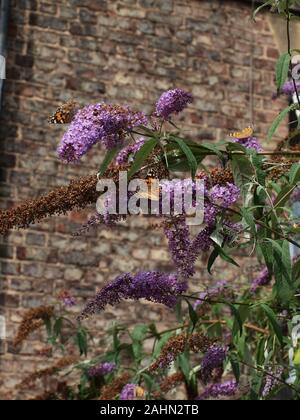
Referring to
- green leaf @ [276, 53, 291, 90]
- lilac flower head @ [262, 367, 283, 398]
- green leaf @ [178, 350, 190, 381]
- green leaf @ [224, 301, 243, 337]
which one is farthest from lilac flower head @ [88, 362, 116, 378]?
green leaf @ [276, 53, 291, 90]

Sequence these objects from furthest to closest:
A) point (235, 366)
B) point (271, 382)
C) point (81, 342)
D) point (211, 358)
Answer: point (81, 342) → point (235, 366) → point (271, 382) → point (211, 358)

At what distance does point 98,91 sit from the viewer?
7.16 m

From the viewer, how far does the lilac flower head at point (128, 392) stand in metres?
4.62

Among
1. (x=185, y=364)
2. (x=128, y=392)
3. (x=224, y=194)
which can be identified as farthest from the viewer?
(x=185, y=364)

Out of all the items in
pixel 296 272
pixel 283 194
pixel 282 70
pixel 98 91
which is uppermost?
pixel 98 91

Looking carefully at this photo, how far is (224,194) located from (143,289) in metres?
0.46

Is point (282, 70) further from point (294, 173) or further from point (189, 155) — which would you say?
point (189, 155)

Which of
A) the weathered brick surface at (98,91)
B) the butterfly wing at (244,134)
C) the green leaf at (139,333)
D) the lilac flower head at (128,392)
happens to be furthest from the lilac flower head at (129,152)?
the weathered brick surface at (98,91)

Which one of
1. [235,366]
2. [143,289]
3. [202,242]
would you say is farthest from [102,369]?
[202,242]

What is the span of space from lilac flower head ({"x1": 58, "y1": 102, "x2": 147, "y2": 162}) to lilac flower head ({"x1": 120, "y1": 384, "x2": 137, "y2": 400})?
6.00 ft

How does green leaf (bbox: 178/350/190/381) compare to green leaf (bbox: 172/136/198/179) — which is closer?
green leaf (bbox: 172/136/198/179)

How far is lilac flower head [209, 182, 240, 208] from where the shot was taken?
3.17m

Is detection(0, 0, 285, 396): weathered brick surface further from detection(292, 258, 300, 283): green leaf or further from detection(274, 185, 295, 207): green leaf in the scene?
detection(274, 185, 295, 207): green leaf

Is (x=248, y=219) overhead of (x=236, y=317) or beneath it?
overhead
